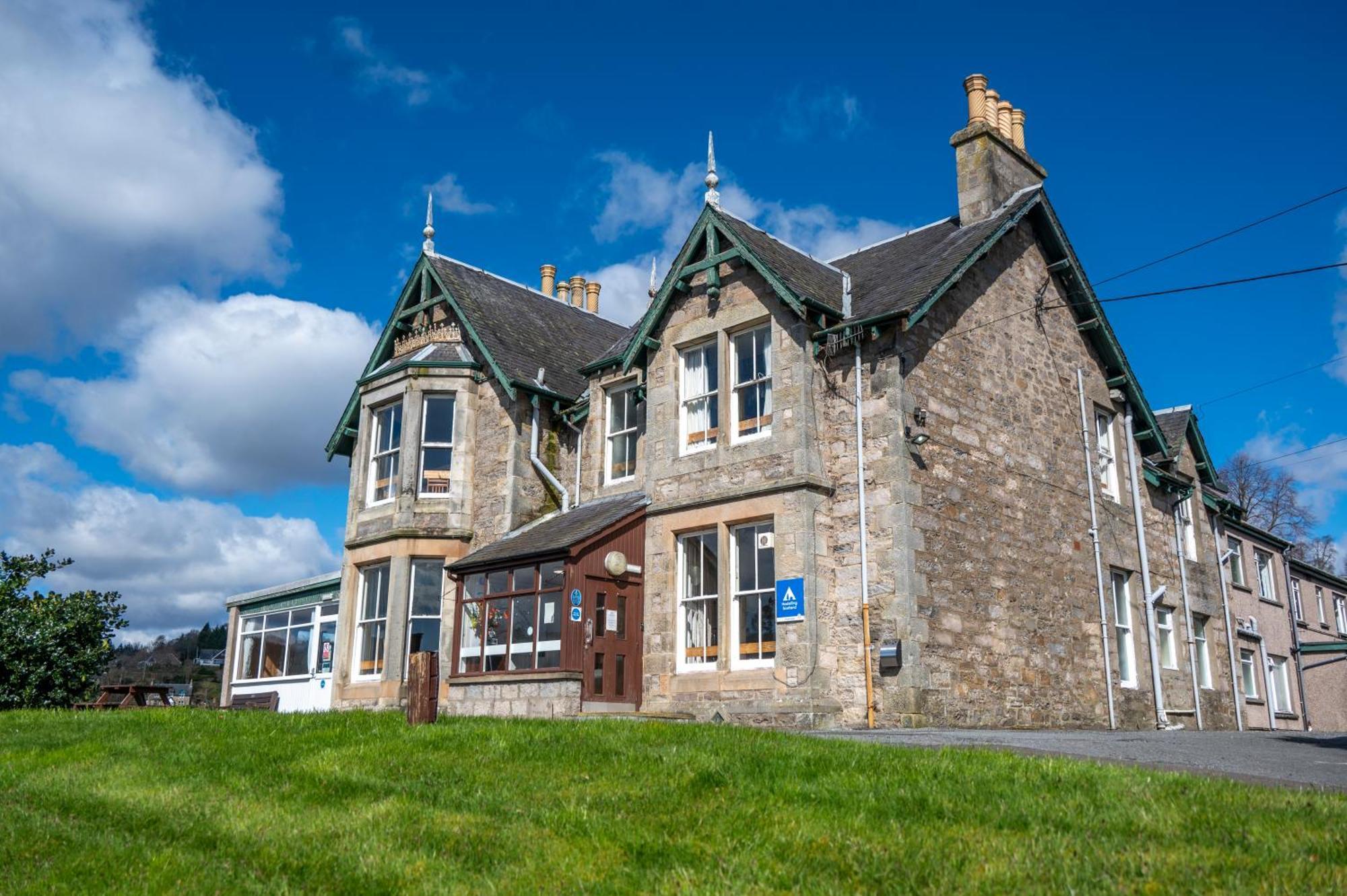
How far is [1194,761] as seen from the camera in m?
10.9

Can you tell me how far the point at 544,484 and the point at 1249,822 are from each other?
17.6m

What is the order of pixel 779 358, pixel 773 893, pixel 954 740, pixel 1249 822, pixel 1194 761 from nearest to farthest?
pixel 773 893, pixel 1249 822, pixel 1194 761, pixel 954 740, pixel 779 358

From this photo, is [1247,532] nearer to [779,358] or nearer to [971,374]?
[971,374]

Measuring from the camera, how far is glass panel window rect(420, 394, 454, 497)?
23828 millimetres

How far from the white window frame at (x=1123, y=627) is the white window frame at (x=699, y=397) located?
856cm

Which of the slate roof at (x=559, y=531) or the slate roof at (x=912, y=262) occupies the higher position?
the slate roof at (x=912, y=262)

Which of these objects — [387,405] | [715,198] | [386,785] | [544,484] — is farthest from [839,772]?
[387,405]

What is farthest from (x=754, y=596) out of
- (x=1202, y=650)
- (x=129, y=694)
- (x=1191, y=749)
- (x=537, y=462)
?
(x=129, y=694)

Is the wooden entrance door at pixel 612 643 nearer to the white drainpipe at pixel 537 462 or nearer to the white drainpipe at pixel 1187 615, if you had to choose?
the white drainpipe at pixel 537 462

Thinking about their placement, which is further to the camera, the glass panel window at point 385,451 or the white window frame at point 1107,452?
the glass panel window at point 385,451

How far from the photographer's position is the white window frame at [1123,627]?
21.7 meters

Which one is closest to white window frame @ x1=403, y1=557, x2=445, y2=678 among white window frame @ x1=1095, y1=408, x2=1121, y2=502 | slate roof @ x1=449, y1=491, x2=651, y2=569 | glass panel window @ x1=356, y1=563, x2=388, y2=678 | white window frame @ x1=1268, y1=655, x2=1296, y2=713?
glass panel window @ x1=356, y1=563, x2=388, y2=678

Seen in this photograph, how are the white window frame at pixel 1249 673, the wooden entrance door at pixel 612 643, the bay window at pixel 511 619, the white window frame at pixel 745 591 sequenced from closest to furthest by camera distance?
the white window frame at pixel 745 591 < the wooden entrance door at pixel 612 643 < the bay window at pixel 511 619 < the white window frame at pixel 1249 673

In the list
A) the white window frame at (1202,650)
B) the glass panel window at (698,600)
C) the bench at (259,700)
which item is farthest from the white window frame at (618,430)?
the white window frame at (1202,650)
